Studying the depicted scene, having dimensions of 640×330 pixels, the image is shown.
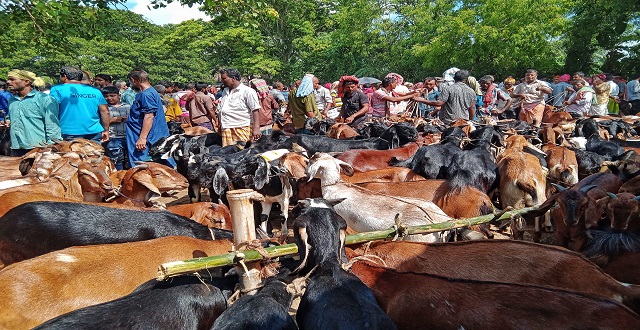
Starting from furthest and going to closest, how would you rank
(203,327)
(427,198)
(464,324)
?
(427,198) → (203,327) → (464,324)

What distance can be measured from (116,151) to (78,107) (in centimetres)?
125

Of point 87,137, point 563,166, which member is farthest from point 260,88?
point 563,166

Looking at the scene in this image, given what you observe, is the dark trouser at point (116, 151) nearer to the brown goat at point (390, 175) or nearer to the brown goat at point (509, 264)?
the brown goat at point (390, 175)

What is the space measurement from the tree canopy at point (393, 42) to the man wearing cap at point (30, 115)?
1171 cm

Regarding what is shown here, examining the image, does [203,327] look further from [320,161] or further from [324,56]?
[324,56]

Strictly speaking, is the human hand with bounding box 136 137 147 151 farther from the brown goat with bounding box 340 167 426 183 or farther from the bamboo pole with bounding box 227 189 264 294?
the bamboo pole with bounding box 227 189 264 294

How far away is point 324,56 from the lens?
111 feet

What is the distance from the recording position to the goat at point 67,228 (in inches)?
128

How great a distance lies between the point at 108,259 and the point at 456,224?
2460 millimetres

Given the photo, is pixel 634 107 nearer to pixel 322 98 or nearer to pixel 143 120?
pixel 322 98

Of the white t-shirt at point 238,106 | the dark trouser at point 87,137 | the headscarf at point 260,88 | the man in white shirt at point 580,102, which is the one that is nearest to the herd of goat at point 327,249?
the dark trouser at point 87,137

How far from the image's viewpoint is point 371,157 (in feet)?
21.8

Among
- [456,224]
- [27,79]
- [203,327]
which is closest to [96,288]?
[203,327]

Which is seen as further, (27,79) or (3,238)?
(27,79)
